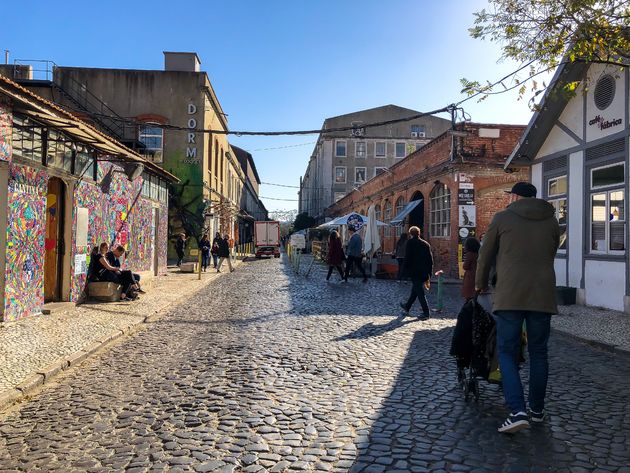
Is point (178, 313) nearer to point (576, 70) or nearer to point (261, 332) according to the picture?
point (261, 332)

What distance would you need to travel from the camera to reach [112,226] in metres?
13.3

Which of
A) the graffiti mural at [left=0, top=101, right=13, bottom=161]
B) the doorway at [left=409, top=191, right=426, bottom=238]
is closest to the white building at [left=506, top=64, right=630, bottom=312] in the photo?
the graffiti mural at [left=0, top=101, right=13, bottom=161]

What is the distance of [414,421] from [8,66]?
2950 cm

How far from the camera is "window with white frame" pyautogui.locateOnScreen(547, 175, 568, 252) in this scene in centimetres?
1285

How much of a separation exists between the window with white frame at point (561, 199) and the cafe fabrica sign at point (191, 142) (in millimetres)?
19801

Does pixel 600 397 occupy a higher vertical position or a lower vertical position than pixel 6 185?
lower

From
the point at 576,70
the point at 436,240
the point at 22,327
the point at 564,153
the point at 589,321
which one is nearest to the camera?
the point at 22,327

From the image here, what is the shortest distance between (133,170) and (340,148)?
53.6 meters

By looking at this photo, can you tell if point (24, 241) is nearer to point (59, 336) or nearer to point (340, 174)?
point (59, 336)

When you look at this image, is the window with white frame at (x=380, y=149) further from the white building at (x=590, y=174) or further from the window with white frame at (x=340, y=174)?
the white building at (x=590, y=174)

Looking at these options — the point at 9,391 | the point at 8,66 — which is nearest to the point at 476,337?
the point at 9,391

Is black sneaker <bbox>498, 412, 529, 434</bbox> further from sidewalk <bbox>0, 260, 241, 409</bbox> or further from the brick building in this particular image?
the brick building

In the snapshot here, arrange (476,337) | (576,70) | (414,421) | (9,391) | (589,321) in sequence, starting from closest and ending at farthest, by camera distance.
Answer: (414,421), (476,337), (9,391), (589,321), (576,70)

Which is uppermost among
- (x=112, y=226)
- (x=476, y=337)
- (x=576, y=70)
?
(x=576, y=70)
